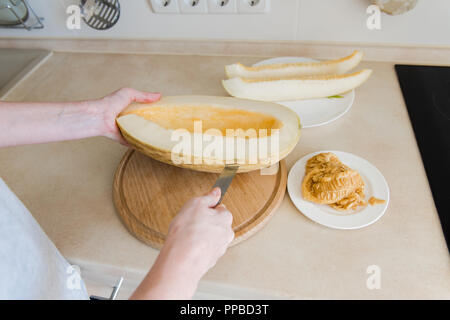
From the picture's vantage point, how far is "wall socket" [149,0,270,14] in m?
0.86

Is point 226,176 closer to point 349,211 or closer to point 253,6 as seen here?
point 349,211

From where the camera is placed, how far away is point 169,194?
2.04 feet

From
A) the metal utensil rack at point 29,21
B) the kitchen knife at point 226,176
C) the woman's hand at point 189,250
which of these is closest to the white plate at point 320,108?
the kitchen knife at point 226,176

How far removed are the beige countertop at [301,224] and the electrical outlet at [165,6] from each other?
0.23 m

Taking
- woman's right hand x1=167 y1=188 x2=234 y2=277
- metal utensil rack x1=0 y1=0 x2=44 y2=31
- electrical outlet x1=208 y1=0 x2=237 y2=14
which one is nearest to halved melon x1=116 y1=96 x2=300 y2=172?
woman's right hand x1=167 y1=188 x2=234 y2=277

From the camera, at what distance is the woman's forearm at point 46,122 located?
0.53m

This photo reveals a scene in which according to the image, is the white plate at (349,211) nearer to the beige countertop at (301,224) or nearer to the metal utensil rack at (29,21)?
the beige countertop at (301,224)

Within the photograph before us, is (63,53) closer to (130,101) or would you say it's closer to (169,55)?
(169,55)

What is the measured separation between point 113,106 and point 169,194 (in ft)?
0.71

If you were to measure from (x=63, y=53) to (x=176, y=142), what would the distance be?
800 millimetres

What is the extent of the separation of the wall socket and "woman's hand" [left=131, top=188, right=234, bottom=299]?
624 millimetres

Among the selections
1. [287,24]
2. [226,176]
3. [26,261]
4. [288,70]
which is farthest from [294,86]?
[26,261]

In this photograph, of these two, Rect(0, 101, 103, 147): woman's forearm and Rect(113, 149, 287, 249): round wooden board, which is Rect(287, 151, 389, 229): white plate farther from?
Rect(0, 101, 103, 147): woman's forearm
